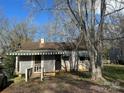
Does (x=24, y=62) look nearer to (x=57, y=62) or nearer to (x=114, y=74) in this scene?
(x=57, y=62)

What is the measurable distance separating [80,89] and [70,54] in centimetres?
1908

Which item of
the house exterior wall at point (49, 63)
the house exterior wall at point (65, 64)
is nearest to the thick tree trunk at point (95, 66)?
the house exterior wall at point (49, 63)

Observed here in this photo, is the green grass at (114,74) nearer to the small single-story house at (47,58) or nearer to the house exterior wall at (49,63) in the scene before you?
the small single-story house at (47,58)

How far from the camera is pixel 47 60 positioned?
33125 millimetres

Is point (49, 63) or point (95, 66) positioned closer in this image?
point (95, 66)

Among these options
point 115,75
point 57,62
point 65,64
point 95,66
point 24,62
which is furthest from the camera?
point 65,64

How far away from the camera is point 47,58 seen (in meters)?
33.2

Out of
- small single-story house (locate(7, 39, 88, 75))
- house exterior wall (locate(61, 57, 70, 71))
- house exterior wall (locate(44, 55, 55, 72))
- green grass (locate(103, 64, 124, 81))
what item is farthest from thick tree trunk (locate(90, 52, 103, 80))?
house exterior wall (locate(61, 57, 70, 71))

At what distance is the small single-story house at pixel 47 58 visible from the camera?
32.2 meters

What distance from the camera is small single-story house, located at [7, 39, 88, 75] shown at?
106 ft

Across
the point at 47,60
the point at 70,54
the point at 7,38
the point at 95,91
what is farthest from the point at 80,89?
the point at 7,38

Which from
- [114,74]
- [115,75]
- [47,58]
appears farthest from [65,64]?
[115,75]

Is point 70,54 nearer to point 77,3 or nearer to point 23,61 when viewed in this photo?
point 23,61

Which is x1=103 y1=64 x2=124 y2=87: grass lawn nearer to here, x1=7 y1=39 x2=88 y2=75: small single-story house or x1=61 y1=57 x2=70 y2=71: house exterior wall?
x1=7 y1=39 x2=88 y2=75: small single-story house
